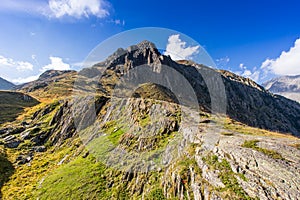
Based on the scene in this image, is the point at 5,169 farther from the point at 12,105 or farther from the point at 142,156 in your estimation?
the point at 12,105

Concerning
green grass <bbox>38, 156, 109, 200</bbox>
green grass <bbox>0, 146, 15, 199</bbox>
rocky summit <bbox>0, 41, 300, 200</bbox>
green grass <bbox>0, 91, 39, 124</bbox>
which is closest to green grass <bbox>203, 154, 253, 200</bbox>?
rocky summit <bbox>0, 41, 300, 200</bbox>

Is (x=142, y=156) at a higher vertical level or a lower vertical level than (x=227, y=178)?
lower

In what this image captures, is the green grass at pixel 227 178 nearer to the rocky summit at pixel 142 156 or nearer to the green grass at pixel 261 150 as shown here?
the rocky summit at pixel 142 156

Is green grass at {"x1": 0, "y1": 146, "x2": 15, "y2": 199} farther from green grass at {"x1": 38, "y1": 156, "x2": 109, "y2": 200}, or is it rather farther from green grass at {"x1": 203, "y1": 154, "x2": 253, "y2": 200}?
green grass at {"x1": 203, "y1": 154, "x2": 253, "y2": 200}

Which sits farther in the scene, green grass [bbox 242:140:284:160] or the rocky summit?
green grass [bbox 242:140:284:160]

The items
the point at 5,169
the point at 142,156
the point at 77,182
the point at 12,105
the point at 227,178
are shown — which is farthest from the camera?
the point at 12,105

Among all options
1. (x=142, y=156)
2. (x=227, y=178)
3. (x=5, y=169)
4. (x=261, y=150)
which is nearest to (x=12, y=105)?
(x=5, y=169)

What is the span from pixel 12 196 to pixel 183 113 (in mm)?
37673

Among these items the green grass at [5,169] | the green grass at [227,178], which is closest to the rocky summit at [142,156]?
the green grass at [227,178]

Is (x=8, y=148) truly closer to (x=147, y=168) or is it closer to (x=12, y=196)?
(x=12, y=196)

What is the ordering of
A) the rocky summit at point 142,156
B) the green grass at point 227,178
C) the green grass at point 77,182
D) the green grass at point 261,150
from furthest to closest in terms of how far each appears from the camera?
the green grass at point 77,182 < the green grass at point 261,150 < the rocky summit at point 142,156 < the green grass at point 227,178

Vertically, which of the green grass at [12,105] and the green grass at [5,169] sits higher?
the green grass at [12,105]

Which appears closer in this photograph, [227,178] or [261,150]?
[227,178]

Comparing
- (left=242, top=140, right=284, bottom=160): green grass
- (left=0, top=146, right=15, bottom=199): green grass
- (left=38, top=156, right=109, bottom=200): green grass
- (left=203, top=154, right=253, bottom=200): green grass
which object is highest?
(left=242, top=140, right=284, bottom=160): green grass
